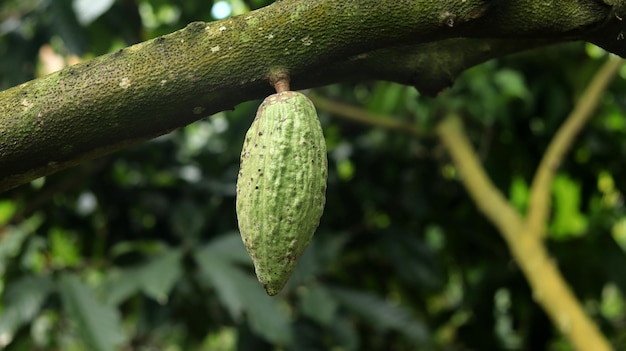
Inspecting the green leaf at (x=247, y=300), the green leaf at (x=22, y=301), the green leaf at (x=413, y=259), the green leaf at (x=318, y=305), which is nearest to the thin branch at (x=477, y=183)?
the green leaf at (x=413, y=259)

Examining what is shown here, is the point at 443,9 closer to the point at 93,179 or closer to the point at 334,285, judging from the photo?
the point at 334,285

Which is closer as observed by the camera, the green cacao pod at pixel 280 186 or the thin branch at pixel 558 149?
the green cacao pod at pixel 280 186

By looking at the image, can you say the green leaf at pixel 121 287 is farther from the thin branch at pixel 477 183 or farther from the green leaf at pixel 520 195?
the green leaf at pixel 520 195

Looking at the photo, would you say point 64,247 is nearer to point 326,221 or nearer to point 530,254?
point 326,221

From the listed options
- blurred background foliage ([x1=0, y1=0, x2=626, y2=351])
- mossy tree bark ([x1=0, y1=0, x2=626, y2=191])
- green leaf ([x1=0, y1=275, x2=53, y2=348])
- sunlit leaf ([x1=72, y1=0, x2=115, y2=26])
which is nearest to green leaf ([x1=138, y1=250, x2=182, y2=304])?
blurred background foliage ([x1=0, y1=0, x2=626, y2=351])

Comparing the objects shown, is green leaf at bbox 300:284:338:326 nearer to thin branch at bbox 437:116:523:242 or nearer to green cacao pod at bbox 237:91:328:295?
thin branch at bbox 437:116:523:242

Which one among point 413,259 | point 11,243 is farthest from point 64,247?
point 413,259
